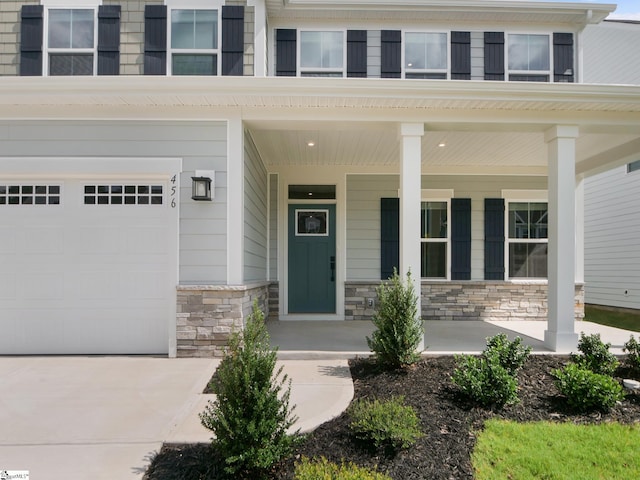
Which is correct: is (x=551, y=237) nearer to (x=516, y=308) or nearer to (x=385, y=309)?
(x=385, y=309)

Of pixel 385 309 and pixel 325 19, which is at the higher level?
pixel 325 19

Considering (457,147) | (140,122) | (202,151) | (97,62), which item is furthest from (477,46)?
(97,62)

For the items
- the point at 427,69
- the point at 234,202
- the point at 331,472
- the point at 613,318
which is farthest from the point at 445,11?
the point at 613,318

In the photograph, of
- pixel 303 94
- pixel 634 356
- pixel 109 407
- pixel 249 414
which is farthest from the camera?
pixel 303 94

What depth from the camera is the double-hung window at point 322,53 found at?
6.64m

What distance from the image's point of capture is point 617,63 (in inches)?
407

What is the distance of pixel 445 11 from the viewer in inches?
265

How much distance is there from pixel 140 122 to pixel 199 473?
161 inches

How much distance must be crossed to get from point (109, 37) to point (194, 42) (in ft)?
4.00

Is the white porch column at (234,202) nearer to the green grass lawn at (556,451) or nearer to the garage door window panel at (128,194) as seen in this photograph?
→ the garage door window panel at (128,194)

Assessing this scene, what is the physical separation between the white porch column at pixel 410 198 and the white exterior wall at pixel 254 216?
2.03 m

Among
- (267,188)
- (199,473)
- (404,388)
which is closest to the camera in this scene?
(199,473)

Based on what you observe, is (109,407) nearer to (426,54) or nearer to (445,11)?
(426,54)

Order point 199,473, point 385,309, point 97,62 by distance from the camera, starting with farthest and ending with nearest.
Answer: point 97,62 → point 385,309 → point 199,473
